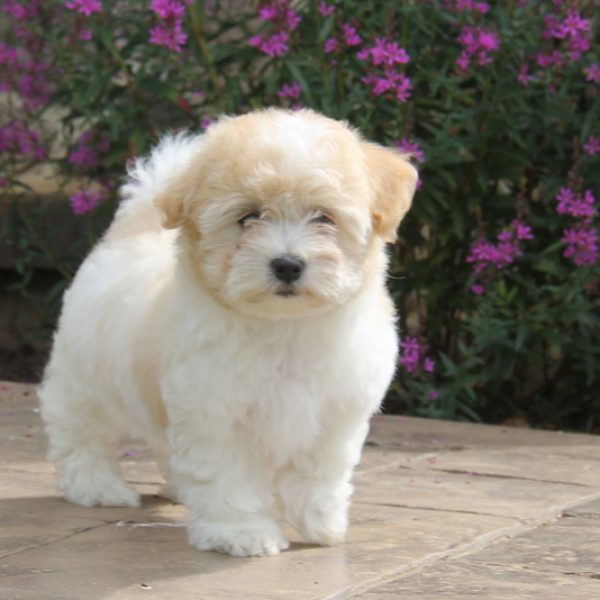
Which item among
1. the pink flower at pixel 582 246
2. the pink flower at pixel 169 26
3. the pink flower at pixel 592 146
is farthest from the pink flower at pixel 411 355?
the pink flower at pixel 169 26

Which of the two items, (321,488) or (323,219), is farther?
(321,488)

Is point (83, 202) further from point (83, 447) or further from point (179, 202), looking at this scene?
point (179, 202)

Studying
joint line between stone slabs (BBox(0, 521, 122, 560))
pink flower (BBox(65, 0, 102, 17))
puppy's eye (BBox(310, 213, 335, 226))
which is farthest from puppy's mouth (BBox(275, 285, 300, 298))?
pink flower (BBox(65, 0, 102, 17))

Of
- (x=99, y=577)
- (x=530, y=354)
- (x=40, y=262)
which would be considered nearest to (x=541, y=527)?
(x=99, y=577)

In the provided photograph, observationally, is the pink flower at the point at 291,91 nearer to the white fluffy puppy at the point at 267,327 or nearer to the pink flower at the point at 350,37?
the pink flower at the point at 350,37

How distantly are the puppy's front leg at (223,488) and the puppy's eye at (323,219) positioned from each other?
0.61m

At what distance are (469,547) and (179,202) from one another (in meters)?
1.28

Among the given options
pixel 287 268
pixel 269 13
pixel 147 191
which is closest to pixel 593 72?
pixel 269 13

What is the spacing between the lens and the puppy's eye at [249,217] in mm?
3781

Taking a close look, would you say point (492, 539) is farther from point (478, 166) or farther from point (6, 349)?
point (6, 349)

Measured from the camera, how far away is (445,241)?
683 centimetres

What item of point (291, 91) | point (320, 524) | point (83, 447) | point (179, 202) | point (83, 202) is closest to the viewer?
point (179, 202)

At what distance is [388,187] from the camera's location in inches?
156

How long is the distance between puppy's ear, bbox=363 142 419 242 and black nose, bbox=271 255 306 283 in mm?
340
